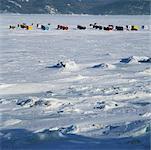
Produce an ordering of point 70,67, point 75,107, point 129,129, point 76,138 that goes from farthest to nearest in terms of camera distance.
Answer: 1. point 70,67
2. point 75,107
3. point 129,129
4. point 76,138

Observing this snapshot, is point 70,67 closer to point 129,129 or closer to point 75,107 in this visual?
point 75,107

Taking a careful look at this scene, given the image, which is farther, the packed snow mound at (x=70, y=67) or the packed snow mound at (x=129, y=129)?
the packed snow mound at (x=70, y=67)

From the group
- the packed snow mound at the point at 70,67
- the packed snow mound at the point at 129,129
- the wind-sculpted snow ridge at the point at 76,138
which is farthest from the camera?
the packed snow mound at the point at 70,67

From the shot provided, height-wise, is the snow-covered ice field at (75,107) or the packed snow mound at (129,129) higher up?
the packed snow mound at (129,129)

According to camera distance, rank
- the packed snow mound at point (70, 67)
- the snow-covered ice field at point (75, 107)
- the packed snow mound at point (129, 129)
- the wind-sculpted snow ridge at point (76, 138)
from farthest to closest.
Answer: the packed snow mound at point (70, 67) → the packed snow mound at point (129, 129) → the snow-covered ice field at point (75, 107) → the wind-sculpted snow ridge at point (76, 138)

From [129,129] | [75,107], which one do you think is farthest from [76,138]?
[75,107]

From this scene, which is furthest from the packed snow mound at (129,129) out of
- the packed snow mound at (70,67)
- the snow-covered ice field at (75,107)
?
the packed snow mound at (70,67)

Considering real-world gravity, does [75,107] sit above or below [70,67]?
above

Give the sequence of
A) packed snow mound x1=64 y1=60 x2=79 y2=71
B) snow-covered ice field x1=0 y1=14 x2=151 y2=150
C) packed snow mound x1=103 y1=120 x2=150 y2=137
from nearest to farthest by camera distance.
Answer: snow-covered ice field x1=0 y1=14 x2=151 y2=150, packed snow mound x1=103 y1=120 x2=150 y2=137, packed snow mound x1=64 y1=60 x2=79 y2=71

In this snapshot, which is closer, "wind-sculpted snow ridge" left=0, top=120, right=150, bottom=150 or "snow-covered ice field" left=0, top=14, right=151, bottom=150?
"wind-sculpted snow ridge" left=0, top=120, right=150, bottom=150

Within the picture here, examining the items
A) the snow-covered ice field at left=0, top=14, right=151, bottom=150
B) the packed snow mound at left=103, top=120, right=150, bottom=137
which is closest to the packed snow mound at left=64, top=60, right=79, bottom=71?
the snow-covered ice field at left=0, top=14, right=151, bottom=150

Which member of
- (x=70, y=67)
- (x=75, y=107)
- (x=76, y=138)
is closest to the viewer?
(x=76, y=138)

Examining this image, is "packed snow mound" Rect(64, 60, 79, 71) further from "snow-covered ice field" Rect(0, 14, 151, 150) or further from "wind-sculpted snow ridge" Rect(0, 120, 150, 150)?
"wind-sculpted snow ridge" Rect(0, 120, 150, 150)

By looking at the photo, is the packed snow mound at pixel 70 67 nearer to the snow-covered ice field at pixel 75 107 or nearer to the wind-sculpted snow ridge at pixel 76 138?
the snow-covered ice field at pixel 75 107
